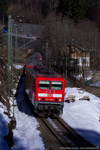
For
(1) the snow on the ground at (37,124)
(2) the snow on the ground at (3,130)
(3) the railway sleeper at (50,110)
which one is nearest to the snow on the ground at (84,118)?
(1) the snow on the ground at (37,124)

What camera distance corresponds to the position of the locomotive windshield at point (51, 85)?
535 inches

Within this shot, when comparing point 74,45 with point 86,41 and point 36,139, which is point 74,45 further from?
point 36,139

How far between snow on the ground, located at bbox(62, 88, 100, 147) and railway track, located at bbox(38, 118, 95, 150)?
41 cm

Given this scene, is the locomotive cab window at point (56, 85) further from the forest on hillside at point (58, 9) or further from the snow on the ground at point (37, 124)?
the forest on hillside at point (58, 9)

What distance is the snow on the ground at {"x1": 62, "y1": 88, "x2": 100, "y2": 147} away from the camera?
454 inches

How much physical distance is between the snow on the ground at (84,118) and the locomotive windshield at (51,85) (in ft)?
6.13

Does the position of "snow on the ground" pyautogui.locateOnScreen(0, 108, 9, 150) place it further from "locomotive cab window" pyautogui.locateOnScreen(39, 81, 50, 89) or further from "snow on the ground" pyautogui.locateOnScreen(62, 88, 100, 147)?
"snow on the ground" pyautogui.locateOnScreen(62, 88, 100, 147)

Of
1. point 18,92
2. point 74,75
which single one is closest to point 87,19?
point 74,75

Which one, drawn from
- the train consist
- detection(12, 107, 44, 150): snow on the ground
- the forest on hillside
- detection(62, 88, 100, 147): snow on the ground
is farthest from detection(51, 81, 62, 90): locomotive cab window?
the forest on hillside

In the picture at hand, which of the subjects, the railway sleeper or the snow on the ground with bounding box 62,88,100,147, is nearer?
the snow on the ground with bounding box 62,88,100,147

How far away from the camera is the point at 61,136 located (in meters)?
10.9

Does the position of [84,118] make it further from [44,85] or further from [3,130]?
[3,130]

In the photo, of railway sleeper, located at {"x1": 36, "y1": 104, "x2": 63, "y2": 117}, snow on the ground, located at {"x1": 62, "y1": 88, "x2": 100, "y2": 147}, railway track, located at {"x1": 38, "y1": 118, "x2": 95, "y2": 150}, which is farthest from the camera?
railway sleeper, located at {"x1": 36, "y1": 104, "x2": 63, "y2": 117}

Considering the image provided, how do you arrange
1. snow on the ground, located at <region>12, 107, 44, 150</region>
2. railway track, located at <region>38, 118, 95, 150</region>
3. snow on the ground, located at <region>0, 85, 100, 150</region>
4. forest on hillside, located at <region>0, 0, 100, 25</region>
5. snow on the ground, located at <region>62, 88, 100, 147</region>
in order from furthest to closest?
forest on hillside, located at <region>0, 0, 100, 25</region>
snow on the ground, located at <region>62, 88, 100, 147</region>
snow on the ground, located at <region>0, 85, 100, 150</region>
snow on the ground, located at <region>12, 107, 44, 150</region>
railway track, located at <region>38, 118, 95, 150</region>
